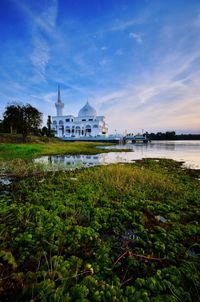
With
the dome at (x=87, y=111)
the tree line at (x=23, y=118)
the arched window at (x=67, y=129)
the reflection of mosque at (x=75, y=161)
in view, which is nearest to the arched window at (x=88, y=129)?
the dome at (x=87, y=111)

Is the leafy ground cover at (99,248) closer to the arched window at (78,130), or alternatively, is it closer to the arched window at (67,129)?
the arched window at (78,130)

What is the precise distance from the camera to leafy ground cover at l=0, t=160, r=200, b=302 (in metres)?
2.58

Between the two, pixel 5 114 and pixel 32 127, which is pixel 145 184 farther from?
pixel 5 114

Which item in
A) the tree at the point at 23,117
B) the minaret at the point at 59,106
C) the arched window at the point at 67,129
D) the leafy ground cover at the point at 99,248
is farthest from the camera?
the minaret at the point at 59,106

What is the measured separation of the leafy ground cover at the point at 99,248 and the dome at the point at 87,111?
289ft

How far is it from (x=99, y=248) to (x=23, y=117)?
3594cm

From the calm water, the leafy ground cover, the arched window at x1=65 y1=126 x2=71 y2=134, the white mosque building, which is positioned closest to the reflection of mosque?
the calm water

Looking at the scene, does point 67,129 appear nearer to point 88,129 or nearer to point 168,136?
point 88,129

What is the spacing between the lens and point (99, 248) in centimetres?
361

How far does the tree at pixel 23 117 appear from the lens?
34531 millimetres

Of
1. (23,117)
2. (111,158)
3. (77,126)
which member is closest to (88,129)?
(77,126)

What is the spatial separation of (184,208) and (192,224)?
49.8 inches

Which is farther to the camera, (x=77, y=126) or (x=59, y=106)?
(x=59, y=106)

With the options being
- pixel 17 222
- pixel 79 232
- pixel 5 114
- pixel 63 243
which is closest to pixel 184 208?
pixel 79 232
